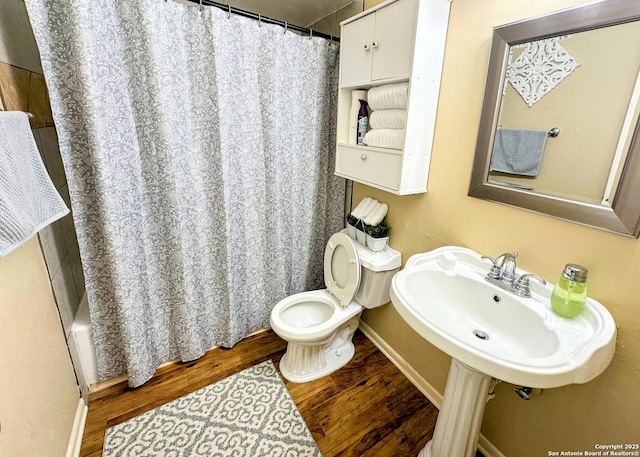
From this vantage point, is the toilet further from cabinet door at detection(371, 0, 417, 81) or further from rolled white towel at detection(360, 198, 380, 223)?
cabinet door at detection(371, 0, 417, 81)

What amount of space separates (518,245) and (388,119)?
779 mm

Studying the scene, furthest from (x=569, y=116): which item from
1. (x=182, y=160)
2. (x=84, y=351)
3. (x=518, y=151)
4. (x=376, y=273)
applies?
(x=84, y=351)

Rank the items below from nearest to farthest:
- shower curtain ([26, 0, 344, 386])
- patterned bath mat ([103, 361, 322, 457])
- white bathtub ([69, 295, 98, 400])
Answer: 1. shower curtain ([26, 0, 344, 386])
2. patterned bath mat ([103, 361, 322, 457])
3. white bathtub ([69, 295, 98, 400])

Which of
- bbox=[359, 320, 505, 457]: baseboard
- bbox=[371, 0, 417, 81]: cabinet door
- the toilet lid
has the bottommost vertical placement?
bbox=[359, 320, 505, 457]: baseboard

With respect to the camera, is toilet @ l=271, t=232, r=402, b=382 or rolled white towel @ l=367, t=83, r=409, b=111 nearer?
rolled white towel @ l=367, t=83, r=409, b=111

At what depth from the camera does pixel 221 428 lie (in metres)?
1.39

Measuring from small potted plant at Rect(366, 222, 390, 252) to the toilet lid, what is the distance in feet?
0.38

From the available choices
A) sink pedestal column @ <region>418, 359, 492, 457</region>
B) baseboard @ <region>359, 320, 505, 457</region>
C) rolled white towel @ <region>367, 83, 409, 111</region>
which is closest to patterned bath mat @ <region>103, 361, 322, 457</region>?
sink pedestal column @ <region>418, 359, 492, 457</region>

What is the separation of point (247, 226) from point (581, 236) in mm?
1459

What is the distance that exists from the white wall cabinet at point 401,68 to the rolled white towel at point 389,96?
3cm

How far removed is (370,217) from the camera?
5.59 feet

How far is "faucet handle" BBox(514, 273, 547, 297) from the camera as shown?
3.39 ft

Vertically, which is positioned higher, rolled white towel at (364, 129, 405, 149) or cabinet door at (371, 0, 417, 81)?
cabinet door at (371, 0, 417, 81)

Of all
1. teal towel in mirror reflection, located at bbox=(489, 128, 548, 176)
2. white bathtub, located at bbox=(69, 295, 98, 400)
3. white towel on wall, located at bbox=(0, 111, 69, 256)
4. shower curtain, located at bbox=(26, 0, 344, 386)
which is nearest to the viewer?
white towel on wall, located at bbox=(0, 111, 69, 256)
